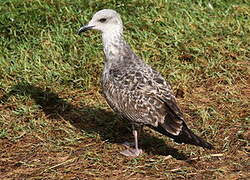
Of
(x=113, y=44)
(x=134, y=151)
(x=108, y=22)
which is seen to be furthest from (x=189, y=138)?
(x=108, y=22)

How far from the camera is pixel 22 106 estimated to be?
240 inches

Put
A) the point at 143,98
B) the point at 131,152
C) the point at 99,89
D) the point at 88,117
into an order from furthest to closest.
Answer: the point at 99,89 < the point at 88,117 < the point at 131,152 < the point at 143,98

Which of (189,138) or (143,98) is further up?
(143,98)

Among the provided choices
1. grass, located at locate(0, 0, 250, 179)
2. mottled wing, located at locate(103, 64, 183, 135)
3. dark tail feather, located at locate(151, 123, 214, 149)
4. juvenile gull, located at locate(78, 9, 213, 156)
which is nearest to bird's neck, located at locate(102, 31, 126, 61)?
juvenile gull, located at locate(78, 9, 213, 156)

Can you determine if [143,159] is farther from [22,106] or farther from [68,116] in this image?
[22,106]

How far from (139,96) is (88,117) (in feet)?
3.60

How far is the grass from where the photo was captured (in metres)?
5.06

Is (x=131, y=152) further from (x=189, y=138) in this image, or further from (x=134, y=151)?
(x=189, y=138)

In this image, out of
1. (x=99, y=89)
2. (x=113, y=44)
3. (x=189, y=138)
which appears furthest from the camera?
Result: (x=99, y=89)

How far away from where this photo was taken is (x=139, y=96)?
197 inches

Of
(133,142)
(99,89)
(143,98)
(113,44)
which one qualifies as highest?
(113,44)

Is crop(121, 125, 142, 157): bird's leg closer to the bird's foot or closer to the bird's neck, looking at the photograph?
the bird's foot

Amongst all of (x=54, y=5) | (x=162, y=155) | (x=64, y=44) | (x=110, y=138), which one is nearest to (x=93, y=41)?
(x=64, y=44)

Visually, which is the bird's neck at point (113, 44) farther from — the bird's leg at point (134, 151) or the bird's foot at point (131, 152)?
the bird's foot at point (131, 152)
